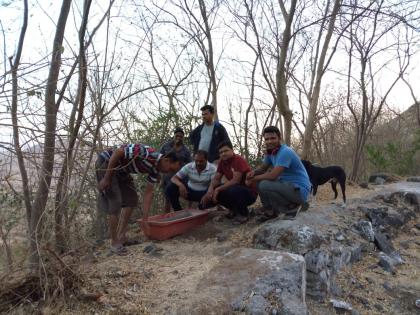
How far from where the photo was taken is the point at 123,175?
4434 mm

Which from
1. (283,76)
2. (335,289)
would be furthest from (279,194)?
(283,76)

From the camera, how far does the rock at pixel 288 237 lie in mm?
4145

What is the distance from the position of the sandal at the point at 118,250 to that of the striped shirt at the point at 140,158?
2.39 ft

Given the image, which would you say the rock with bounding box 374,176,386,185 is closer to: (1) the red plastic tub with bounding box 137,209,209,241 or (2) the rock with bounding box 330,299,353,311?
(1) the red plastic tub with bounding box 137,209,209,241

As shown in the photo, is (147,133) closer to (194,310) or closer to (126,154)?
(126,154)

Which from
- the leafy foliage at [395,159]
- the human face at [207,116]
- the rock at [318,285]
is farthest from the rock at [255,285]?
the leafy foliage at [395,159]

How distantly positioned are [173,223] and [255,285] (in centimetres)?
152

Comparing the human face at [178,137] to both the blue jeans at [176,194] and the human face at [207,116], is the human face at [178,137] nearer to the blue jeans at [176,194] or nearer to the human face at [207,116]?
the human face at [207,116]

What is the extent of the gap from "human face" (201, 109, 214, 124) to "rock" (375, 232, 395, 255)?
253cm

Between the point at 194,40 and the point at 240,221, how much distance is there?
429cm

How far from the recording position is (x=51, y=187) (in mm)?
3332

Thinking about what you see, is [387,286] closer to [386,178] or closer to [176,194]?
[176,194]

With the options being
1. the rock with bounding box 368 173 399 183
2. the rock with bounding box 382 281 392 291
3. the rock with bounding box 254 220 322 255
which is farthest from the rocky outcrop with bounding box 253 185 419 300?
the rock with bounding box 368 173 399 183

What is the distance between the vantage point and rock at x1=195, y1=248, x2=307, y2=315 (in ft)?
10.2
